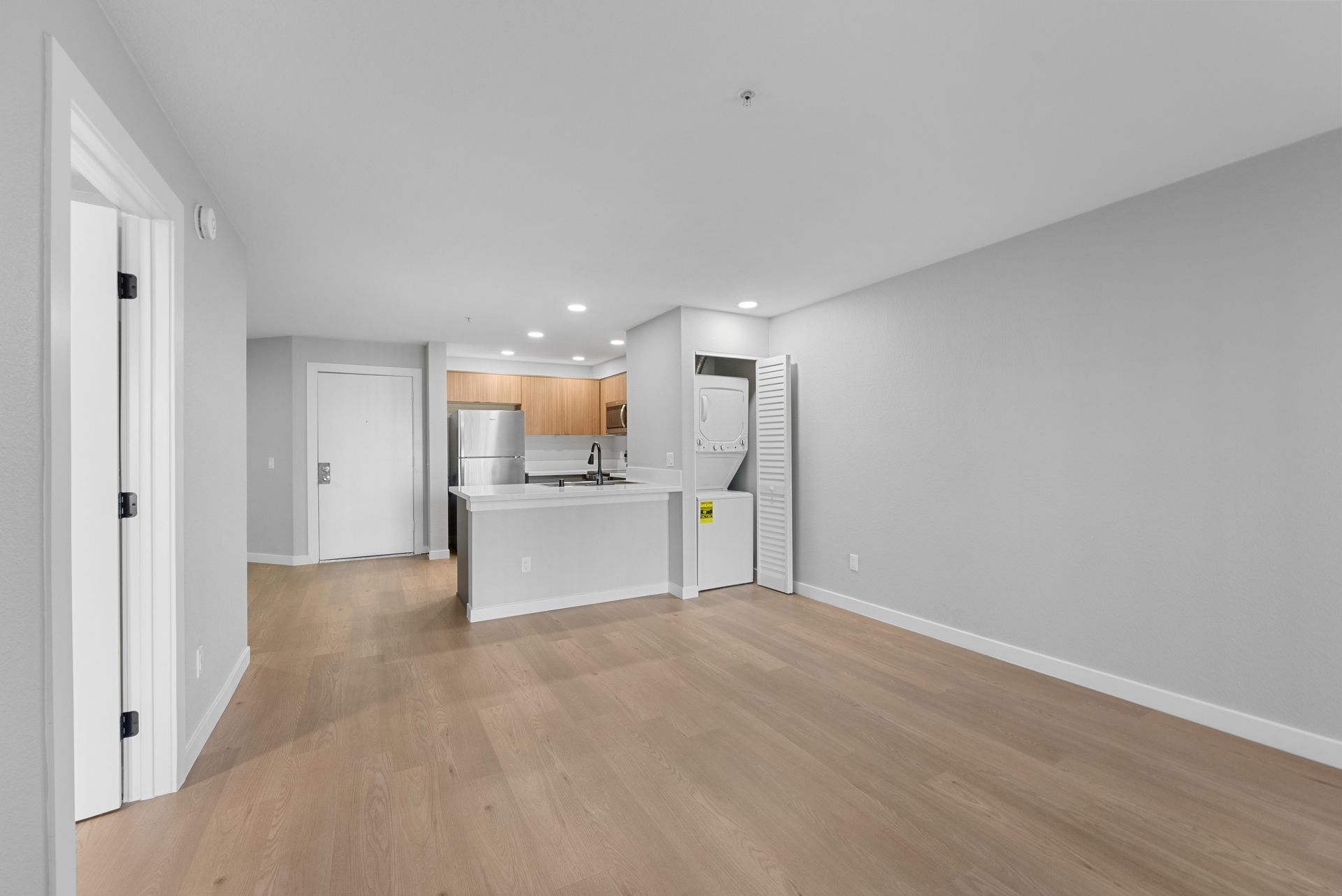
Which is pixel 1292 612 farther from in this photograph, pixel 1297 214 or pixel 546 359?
pixel 546 359

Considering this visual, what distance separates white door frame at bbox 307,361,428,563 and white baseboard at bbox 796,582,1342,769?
5.22 metres

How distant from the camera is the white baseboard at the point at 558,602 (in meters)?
4.15

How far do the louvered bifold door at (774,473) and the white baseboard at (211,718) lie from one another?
3797 millimetres

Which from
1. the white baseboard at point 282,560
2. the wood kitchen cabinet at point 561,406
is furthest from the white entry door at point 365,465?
the wood kitchen cabinet at point 561,406

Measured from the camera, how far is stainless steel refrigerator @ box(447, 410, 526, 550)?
671 cm

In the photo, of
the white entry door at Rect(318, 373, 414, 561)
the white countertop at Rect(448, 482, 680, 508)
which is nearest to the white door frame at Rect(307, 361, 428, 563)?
the white entry door at Rect(318, 373, 414, 561)

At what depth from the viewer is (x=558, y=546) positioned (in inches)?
175

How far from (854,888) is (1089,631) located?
7.12 feet

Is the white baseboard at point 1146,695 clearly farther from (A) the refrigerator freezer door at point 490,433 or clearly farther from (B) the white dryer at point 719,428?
(A) the refrigerator freezer door at point 490,433

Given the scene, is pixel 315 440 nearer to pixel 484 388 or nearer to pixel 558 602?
pixel 484 388

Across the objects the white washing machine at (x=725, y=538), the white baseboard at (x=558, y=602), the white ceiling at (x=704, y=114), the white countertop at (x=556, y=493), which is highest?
the white ceiling at (x=704, y=114)

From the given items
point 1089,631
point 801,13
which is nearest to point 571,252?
point 801,13

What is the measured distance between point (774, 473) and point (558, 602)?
213 cm

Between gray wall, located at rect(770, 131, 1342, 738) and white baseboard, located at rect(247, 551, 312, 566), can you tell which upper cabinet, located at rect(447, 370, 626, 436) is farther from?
gray wall, located at rect(770, 131, 1342, 738)
